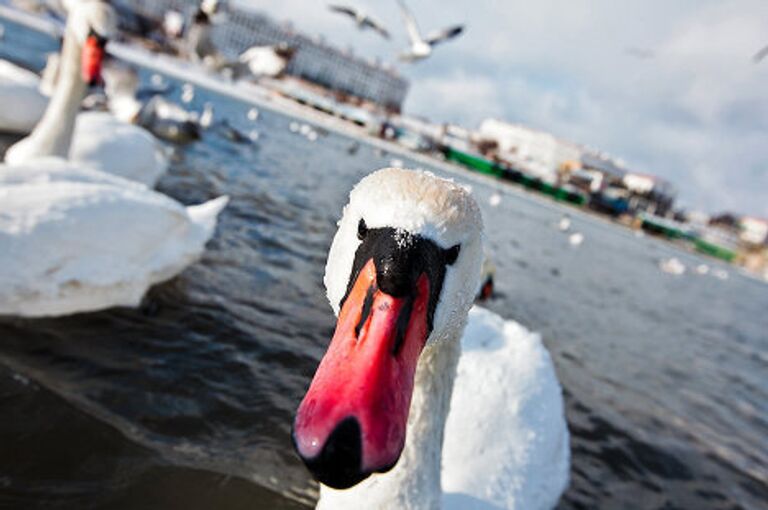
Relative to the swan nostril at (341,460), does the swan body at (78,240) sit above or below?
below

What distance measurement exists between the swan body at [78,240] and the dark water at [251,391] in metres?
0.33

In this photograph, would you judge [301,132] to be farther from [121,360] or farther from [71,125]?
[121,360]

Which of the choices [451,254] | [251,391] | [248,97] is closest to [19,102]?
[251,391]

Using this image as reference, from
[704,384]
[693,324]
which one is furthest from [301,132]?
[704,384]

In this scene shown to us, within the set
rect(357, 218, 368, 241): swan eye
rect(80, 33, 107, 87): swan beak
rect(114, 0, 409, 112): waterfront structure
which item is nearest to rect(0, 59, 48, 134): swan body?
rect(80, 33, 107, 87): swan beak

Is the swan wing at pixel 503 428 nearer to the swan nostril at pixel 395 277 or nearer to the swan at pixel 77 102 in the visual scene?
the swan nostril at pixel 395 277

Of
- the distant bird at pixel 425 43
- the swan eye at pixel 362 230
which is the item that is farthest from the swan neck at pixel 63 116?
the distant bird at pixel 425 43

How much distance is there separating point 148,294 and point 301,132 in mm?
28257

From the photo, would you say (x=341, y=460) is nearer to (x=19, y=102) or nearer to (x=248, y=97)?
(x=19, y=102)

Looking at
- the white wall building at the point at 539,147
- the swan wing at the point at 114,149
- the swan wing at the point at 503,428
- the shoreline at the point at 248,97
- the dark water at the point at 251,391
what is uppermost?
the white wall building at the point at 539,147

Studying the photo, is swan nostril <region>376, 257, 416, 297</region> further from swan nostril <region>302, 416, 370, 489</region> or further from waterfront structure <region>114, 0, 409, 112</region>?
waterfront structure <region>114, 0, 409, 112</region>

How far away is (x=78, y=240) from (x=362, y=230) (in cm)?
271

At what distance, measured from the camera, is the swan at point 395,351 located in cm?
132

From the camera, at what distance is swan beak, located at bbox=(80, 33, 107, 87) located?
566 cm
